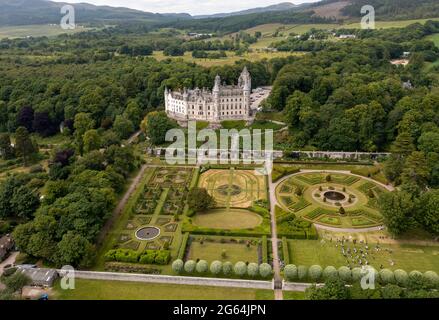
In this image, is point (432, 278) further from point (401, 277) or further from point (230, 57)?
point (230, 57)

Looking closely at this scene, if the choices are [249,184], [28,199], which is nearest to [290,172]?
[249,184]

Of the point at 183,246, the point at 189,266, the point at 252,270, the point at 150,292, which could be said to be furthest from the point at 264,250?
the point at 150,292

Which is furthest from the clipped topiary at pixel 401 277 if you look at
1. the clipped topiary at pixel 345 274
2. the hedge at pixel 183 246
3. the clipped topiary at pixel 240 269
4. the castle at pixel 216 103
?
the castle at pixel 216 103

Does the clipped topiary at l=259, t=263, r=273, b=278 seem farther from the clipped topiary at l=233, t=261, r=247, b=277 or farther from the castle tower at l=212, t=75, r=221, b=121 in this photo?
the castle tower at l=212, t=75, r=221, b=121

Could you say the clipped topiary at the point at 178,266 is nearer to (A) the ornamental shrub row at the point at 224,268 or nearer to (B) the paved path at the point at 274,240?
(A) the ornamental shrub row at the point at 224,268

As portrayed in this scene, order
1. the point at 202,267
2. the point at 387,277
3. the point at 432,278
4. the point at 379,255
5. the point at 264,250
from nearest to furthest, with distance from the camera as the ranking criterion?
the point at 432,278 < the point at 387,277 < the point at 202,267 < the point at 379,255 < the point at 264,250

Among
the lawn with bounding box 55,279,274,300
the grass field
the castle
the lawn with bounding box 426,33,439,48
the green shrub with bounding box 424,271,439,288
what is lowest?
the lawn with bounding box 55,279,274,300

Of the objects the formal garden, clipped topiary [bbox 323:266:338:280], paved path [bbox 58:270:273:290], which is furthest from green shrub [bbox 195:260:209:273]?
the formal garden
